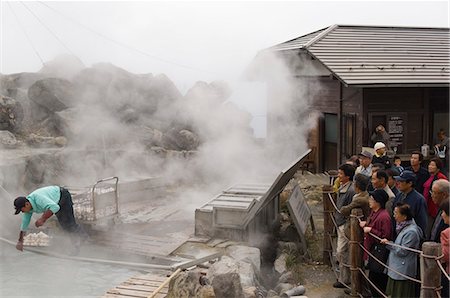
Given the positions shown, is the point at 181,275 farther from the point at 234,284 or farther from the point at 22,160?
the point at 22,160

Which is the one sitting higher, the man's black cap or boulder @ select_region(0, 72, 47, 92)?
boulder @ select_region(0, 72, 47, 92)

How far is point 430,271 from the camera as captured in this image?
4402 mm

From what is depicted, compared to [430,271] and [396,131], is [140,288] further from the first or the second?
[396,131]

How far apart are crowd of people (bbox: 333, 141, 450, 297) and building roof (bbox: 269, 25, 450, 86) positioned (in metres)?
4.36

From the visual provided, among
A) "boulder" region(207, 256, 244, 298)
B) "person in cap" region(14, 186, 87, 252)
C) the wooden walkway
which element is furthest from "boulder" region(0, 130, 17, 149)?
"boulder" region(207, 256, 244, 298)

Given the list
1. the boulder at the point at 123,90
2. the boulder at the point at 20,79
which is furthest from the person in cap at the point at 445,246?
the boulder at the point at 20,79

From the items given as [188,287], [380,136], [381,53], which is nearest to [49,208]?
[188,287]

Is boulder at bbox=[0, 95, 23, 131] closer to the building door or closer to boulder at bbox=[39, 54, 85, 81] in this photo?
boulder at bbox=[39, 54, 85, 81]

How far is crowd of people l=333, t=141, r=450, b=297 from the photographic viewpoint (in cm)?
503

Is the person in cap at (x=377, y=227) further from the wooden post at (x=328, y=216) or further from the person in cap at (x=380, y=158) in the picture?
the person in cap at (x=380, y=158)

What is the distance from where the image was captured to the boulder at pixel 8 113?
47.9 feet

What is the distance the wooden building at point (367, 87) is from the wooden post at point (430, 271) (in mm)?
6410

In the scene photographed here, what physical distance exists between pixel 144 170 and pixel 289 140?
4346 mm

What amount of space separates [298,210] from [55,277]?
395 centimetres
